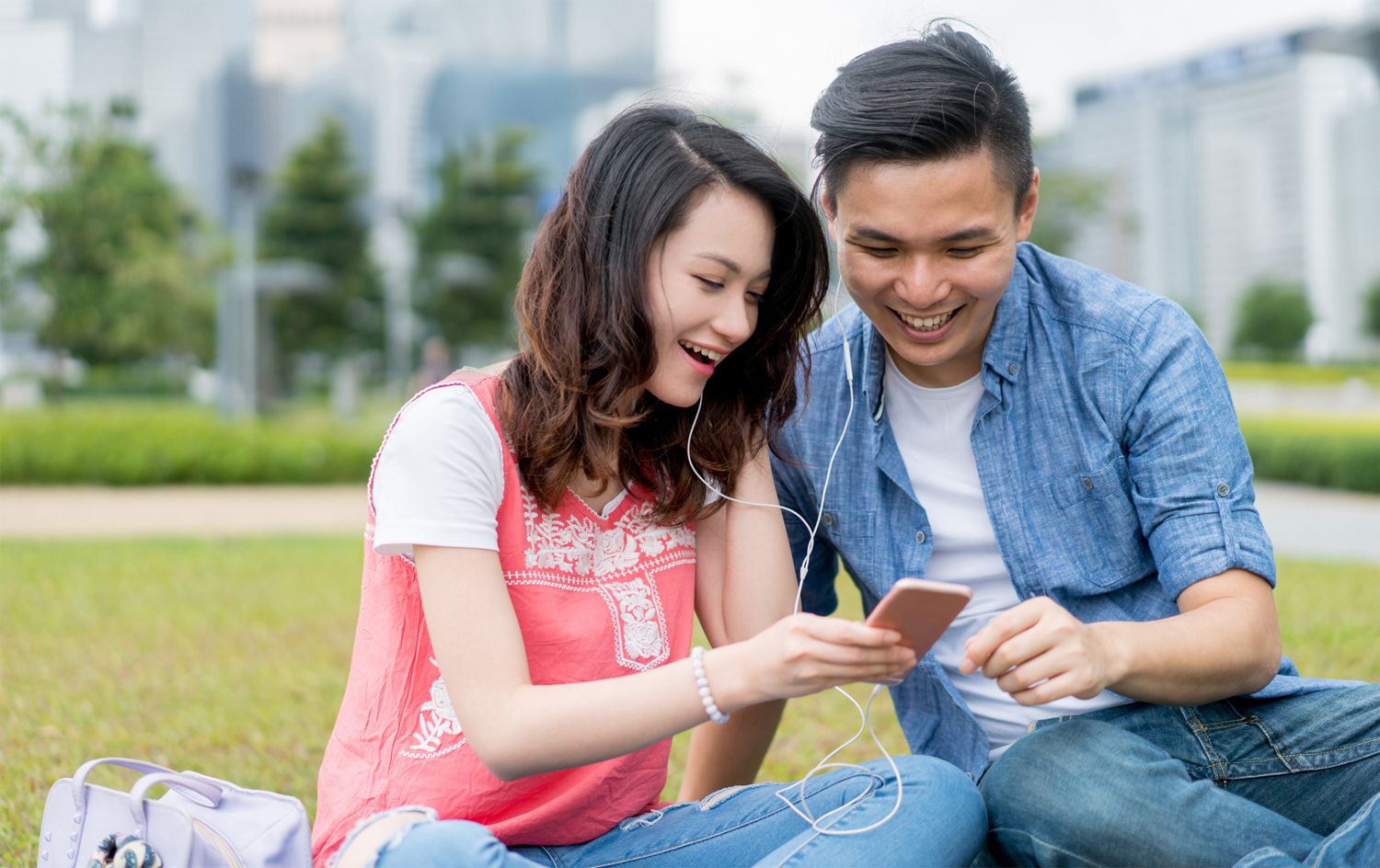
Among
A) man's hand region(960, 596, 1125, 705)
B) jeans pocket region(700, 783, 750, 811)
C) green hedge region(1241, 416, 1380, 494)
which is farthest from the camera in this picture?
green hedge region(1241, 416, 1380, 494)

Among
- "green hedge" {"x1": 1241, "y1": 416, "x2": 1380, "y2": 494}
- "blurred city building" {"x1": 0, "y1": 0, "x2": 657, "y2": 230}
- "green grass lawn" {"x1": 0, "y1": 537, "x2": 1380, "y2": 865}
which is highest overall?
"blurred city building" {"x1": 0, "y1": 0, "x2": 657, "y2": 230}

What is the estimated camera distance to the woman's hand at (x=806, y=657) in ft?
5.42

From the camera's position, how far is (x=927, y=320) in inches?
88.7

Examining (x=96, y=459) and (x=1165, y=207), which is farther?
(x=1165, y=207)

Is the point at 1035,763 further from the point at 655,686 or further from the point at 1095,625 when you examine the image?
the point at 655,686

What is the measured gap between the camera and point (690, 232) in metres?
1.99

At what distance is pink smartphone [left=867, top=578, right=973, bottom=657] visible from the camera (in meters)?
1.62

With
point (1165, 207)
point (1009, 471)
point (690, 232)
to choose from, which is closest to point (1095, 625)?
point (1009, 471)

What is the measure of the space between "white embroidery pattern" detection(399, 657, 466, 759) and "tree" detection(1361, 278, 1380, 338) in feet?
144

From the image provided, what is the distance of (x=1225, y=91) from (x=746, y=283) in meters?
61.5

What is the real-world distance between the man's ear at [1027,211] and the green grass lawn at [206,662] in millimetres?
1840

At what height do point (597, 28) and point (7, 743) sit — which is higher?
point (597, 28)

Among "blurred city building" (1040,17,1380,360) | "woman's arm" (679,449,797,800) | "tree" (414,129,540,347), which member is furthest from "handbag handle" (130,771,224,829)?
"tree" (414,129,540,347)

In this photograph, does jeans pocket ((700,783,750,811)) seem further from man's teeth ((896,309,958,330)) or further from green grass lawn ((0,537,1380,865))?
green grass lawn ((0,537,1380,865))
